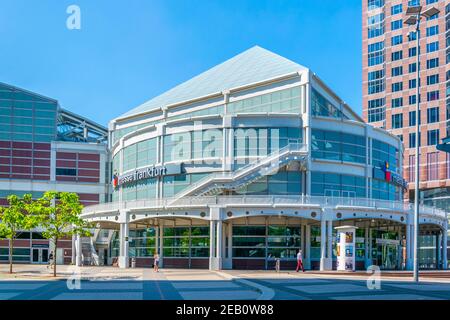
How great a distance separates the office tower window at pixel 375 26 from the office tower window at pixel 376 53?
1828 mm

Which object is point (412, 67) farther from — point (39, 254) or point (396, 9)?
point (39, 254)

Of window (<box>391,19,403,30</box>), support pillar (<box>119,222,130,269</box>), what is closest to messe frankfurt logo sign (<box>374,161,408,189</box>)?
support pillar (<box>119,222,130,269</box>)

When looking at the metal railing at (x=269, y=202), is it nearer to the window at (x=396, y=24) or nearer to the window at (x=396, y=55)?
the window at (x=396, y=55)

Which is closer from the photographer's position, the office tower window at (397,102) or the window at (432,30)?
the window at (432,30)

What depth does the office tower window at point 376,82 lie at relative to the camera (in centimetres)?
10469

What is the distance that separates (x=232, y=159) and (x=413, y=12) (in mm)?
23230

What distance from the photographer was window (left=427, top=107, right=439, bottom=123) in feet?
312

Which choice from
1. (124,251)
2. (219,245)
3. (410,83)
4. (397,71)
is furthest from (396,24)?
(124,251)

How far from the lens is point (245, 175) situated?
4794 cm

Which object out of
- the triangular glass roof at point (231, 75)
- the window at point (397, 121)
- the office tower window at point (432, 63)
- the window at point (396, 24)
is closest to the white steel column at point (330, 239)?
the triangular glass roof at point (231, 75)

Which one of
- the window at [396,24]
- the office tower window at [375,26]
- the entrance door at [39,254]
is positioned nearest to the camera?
the entrance door at [39,254]

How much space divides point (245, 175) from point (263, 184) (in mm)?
2712

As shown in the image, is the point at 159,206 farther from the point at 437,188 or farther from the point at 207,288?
the point at 437,188
